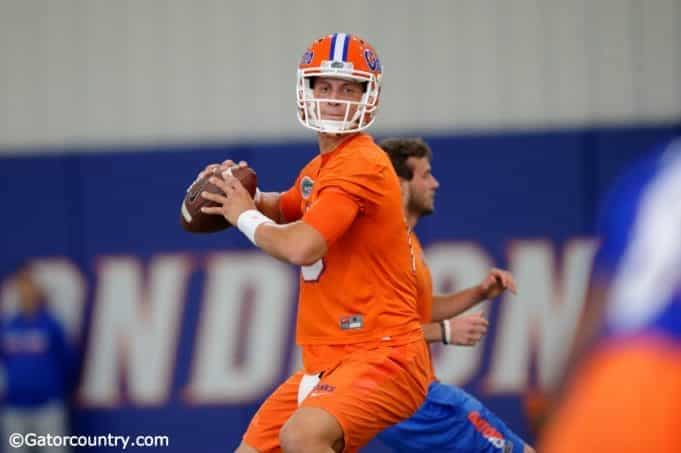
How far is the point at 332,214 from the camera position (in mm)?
3643

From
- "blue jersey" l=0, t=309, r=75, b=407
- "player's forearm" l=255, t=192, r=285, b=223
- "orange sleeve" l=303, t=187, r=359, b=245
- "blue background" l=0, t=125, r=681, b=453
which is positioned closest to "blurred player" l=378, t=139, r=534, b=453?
"player's forearm" l=255, t=192, r=285, b=223

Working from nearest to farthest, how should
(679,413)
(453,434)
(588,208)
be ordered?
(679,413) < (453,434) < (588,208)

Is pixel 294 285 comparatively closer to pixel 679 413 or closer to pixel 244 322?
pixel 244 322

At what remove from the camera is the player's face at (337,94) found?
155 inches

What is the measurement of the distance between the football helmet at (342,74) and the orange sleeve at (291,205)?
0.37m

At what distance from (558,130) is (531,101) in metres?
0.27

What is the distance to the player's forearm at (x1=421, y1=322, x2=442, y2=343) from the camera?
4.73 m

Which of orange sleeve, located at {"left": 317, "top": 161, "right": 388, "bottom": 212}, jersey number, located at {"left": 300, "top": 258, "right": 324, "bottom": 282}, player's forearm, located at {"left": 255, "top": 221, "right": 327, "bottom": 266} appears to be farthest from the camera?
jersey number, located at {"left": 300, "top": 258, "right": 324, "bottom": 282}

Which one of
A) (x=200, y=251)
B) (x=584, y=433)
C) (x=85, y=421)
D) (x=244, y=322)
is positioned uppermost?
(x=584, y=433)

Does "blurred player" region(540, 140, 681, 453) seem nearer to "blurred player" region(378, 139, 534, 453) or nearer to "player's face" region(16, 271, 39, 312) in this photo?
"blurred player" region(378, 139, 534, 453)

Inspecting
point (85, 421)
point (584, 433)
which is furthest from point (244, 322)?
point (584, 433)

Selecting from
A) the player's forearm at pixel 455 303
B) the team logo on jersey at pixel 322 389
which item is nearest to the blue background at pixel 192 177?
the player's forearm at pixel 455 303

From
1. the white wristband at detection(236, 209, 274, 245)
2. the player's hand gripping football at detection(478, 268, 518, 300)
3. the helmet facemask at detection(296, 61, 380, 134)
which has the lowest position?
the player's hand gripping football at detection(478, 268, 518, 300)

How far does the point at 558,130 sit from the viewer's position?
736 cm
